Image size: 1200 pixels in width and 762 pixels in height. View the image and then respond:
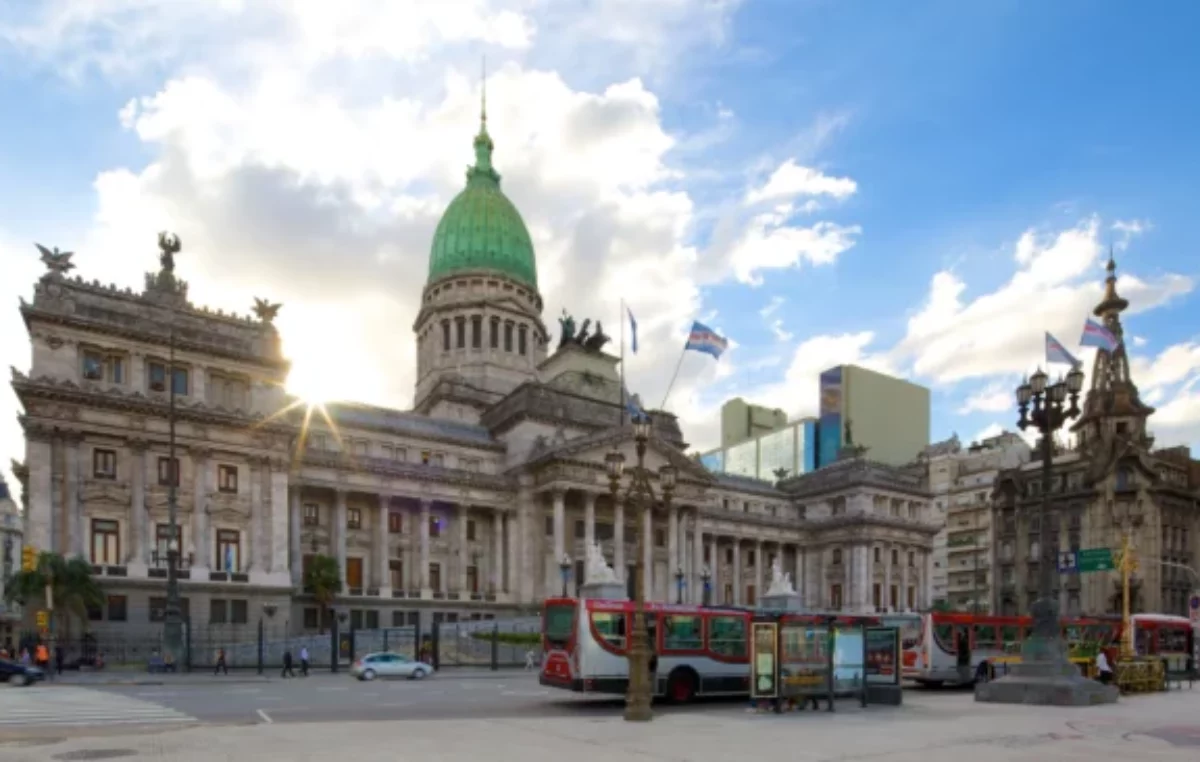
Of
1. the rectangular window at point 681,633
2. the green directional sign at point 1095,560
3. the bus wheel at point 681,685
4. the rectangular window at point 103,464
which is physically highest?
the rectangular window at point 103,464

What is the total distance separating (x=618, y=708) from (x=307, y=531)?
46130mm

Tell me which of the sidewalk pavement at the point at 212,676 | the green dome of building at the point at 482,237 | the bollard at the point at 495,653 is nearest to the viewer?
the sidewalk pavement at the point at 212,676

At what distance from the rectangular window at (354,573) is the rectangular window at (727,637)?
1761 inches

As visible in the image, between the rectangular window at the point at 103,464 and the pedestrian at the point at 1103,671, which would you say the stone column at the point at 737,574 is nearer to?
the rectangular window at the point at 103,464

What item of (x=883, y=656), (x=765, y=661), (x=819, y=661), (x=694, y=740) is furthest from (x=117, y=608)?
(x=694, y=740)

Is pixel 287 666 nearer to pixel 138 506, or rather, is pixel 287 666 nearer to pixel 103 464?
pixel 138 506

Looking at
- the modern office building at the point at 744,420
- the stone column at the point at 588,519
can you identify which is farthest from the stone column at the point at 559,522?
the modern office building at the point at 744,420

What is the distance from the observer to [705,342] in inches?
1468

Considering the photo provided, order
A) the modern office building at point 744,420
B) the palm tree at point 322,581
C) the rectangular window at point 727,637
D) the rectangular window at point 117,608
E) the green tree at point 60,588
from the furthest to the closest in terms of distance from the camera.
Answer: the modern office building at point 744,420
the palm tree at point 322,581
the rectangular window at point 117,608
the green tree at point 60,588
the rectangular window at point 727,637

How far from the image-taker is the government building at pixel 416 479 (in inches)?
2079

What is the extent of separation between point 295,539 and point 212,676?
78.3 ft

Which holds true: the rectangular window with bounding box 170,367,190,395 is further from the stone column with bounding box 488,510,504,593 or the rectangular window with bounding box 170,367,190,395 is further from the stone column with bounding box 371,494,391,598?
the stone column with bounding box 488,510,504,593

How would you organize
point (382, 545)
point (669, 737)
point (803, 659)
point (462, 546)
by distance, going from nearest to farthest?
1. point (669, 737)
2. point (803, 659)
3. point (382, 545)
4. point (462, 546)

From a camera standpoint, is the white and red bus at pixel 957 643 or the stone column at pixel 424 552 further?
the stone column at pixel 424 552
